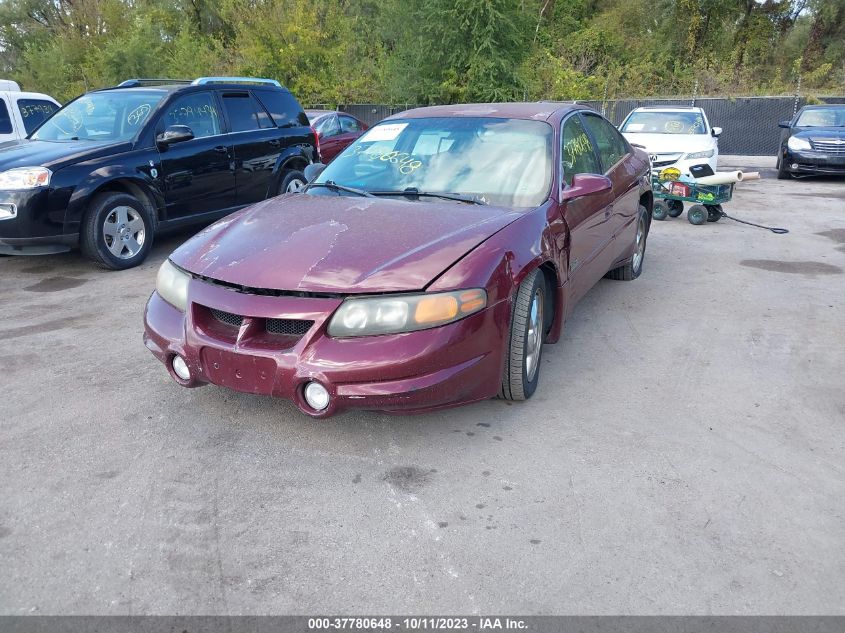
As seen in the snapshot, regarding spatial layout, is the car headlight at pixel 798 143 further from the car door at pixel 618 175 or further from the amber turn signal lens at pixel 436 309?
the amber turn signal lens at pixel 436 309

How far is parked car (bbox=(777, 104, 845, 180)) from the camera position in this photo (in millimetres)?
13359

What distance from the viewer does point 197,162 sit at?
730 centimetres

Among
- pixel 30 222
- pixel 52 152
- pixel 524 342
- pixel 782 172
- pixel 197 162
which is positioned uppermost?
pixel 52 152

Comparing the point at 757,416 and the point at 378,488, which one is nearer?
the point at 378,488

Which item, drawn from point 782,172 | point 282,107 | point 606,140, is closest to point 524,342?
point 606,140

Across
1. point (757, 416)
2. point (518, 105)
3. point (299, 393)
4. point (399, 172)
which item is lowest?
point (757, 416)

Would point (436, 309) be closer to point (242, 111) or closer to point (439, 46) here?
point (242, 111)

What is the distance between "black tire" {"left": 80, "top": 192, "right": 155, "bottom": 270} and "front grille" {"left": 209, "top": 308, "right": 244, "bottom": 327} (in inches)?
156

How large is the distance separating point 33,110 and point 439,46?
17066mm

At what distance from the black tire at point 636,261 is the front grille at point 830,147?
30.1ft

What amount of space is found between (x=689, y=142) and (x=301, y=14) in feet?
65.5

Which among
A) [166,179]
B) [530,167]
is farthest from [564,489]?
[166,179]

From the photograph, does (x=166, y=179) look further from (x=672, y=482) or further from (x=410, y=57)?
(x=410, y=57)

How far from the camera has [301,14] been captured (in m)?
26.7
